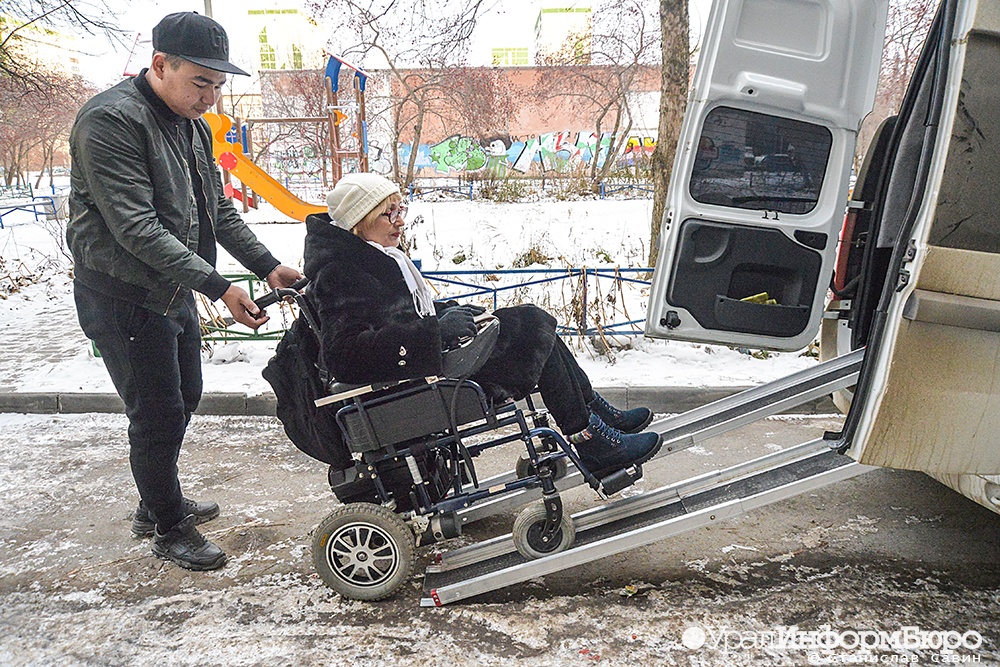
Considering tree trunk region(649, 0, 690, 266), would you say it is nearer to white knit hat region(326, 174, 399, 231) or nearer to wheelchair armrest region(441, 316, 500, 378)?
wheelchair armrest region(441, 316, 500, 378)

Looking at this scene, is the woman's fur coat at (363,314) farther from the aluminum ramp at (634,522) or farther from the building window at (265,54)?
the building window at (265,54)

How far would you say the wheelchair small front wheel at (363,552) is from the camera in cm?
275

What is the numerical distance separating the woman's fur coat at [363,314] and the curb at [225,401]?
8.98 feet

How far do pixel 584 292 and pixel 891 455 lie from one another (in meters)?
3.69

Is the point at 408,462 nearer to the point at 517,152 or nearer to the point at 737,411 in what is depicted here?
the point at 737,411

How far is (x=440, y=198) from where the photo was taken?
20.0m

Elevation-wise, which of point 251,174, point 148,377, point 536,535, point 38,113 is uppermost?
point 38,113

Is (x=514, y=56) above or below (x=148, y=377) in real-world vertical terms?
above

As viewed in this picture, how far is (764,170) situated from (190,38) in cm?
253

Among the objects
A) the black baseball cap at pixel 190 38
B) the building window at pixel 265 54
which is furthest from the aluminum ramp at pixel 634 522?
the building window at pixel 265 54

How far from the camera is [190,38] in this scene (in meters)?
2.70

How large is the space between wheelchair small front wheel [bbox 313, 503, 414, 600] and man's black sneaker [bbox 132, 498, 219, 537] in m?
0.88

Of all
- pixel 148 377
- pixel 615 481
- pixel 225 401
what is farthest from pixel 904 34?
pixel 148 377

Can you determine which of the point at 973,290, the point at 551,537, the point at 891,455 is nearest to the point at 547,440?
the point at 551,537
